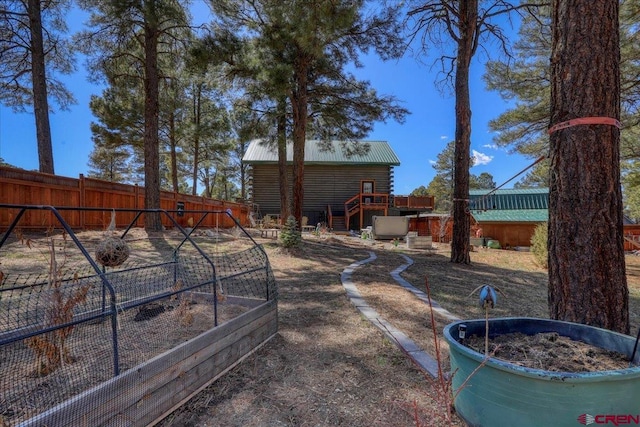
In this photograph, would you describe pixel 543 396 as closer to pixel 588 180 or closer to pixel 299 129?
pixel 588 180

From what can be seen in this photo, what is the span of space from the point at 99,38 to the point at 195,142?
361 inches

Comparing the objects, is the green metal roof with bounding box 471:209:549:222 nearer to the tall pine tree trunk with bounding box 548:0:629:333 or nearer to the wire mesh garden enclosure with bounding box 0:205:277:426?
the tall pine tree trunk with bounding box 548:0:629:333

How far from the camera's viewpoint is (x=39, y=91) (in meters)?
8.91

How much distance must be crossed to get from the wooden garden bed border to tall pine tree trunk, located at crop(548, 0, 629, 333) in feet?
7.38

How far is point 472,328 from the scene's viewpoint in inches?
73.6

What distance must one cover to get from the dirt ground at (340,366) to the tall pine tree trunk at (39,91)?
856 centimetres

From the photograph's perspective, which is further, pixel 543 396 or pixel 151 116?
pixel 151 116

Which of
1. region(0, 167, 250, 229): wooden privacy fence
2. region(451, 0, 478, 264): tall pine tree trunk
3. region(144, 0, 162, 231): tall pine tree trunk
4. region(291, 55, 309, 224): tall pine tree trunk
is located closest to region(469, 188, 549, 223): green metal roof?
region(451, 0, 478, 264): tall pine tree trunk

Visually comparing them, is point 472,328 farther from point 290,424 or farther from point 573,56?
point 573,56

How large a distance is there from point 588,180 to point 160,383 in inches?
109

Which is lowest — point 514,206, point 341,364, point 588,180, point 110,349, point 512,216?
point 341,364

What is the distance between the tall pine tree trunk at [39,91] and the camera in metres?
8.91

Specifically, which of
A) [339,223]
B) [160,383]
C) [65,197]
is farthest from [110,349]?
[339,223]

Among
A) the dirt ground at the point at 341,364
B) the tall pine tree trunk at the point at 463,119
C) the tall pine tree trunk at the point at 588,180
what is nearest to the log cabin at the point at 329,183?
the tall pine tree trunk at the point at 463,119
